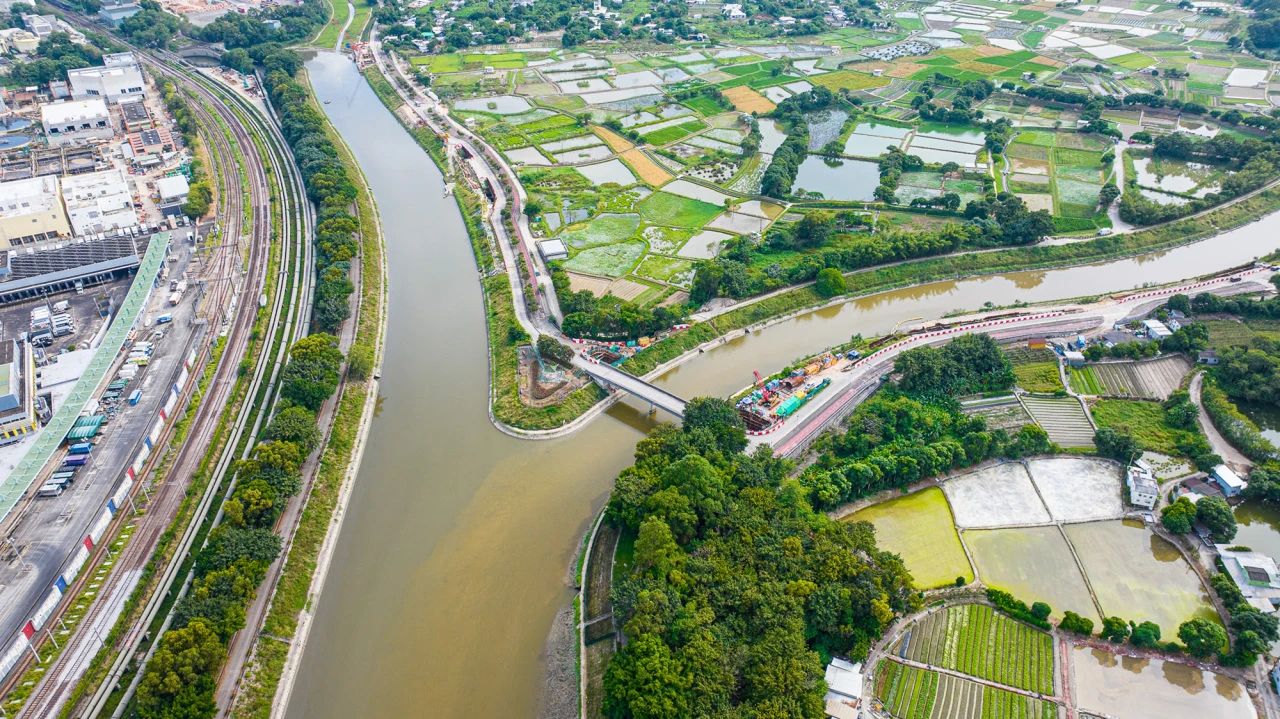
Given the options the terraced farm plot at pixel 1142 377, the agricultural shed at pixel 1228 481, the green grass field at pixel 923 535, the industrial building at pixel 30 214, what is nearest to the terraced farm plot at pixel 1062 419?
the terraced farm plot at pixel 1142 377

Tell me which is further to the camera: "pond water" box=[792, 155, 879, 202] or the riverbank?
"pond water" box=[792, 155, 879, 202]

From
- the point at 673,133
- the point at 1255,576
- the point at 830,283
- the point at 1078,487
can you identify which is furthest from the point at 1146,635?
the point at 673,133

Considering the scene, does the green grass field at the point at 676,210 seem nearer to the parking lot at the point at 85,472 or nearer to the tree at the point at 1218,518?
the parking lot at the point at 85,472

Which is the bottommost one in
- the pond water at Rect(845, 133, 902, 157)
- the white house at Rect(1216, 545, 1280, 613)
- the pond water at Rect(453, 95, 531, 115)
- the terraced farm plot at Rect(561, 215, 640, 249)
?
the white house at Rect(1216, 545, 1280, 613)

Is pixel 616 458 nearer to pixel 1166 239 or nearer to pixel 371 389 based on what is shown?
pixel 371 389

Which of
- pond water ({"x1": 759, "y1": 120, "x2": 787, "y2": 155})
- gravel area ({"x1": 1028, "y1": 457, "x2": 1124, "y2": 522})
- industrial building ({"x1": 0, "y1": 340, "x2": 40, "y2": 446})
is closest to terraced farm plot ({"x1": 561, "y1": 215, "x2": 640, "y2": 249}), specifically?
pond water ({"x1": 759, "y1": 120, "x2": 787, "y2": 155})

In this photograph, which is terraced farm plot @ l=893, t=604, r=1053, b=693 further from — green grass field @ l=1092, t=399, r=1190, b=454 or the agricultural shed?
green grass field @ l=1092, t=399, r=1190, b=454

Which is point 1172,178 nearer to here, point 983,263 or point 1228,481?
point 983,263
